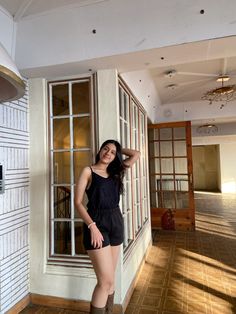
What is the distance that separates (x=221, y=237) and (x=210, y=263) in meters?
1.21

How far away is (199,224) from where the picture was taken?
16.5ft

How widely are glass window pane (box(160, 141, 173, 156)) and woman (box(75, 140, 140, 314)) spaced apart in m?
3.25

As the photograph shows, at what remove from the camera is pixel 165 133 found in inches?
195

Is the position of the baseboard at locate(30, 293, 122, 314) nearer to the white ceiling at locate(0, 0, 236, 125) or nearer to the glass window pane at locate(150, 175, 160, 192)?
the white ceiling at locate(0, 0, 236, 125)

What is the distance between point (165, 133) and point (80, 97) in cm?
296

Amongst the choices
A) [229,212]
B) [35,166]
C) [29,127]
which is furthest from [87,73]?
[229,212]

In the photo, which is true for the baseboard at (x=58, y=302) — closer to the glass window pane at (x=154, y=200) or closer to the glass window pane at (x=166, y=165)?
the glass window pane at (x=154, y=200)

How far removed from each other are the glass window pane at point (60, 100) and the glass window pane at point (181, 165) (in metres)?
3.07

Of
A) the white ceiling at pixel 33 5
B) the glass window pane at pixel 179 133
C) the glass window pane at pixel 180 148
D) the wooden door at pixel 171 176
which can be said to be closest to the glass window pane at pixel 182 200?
the wooden door at pixel 171 176

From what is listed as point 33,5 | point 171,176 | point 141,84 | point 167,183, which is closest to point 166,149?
point 171,176

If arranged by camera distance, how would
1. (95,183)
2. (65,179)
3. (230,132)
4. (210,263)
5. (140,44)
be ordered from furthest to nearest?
(230,132)
(210,263)
(65,179)
(140,44)
(95,183)

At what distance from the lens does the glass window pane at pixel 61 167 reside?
234 centimetres

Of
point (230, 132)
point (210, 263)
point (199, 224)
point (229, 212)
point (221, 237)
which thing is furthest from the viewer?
point (230, 132)

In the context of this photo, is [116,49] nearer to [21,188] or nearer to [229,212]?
[21,188]
